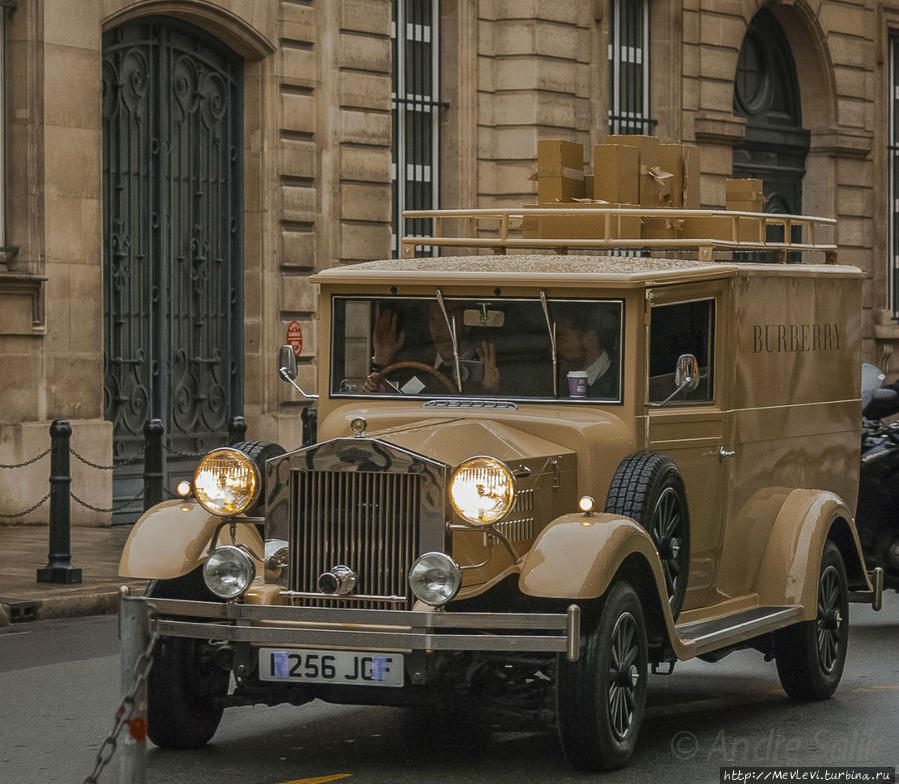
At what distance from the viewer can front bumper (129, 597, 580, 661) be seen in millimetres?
7191

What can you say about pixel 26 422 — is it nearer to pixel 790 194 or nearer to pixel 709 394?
pixel 709 394

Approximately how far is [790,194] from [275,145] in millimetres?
11316

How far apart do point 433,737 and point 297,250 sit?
13121 millimetres

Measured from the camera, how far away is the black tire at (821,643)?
9250mm

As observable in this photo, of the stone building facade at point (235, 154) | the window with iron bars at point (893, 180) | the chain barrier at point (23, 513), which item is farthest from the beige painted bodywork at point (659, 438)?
the window with iron bars at point (893, 180)

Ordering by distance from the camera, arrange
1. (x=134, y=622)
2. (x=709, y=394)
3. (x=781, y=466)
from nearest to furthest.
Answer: (x=134, y=622) < (x=709, y=394) < (x=781, y=466)

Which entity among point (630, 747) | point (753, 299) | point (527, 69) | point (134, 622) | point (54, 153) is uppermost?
point (527, 69)

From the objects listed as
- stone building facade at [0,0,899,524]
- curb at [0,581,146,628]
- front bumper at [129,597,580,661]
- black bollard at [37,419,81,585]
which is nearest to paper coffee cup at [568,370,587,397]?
front bumper at [129,597,580,661]

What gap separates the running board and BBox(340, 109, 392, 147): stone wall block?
13.2m

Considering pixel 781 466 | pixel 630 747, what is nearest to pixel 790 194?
pixel 781 466

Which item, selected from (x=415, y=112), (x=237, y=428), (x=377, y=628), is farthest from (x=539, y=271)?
(x=415, y=112)

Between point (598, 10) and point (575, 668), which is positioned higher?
point (598, 10)

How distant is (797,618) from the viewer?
29.9 feet

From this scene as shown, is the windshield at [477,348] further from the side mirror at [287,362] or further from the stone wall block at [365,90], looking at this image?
the stone wall block at [365,90]
